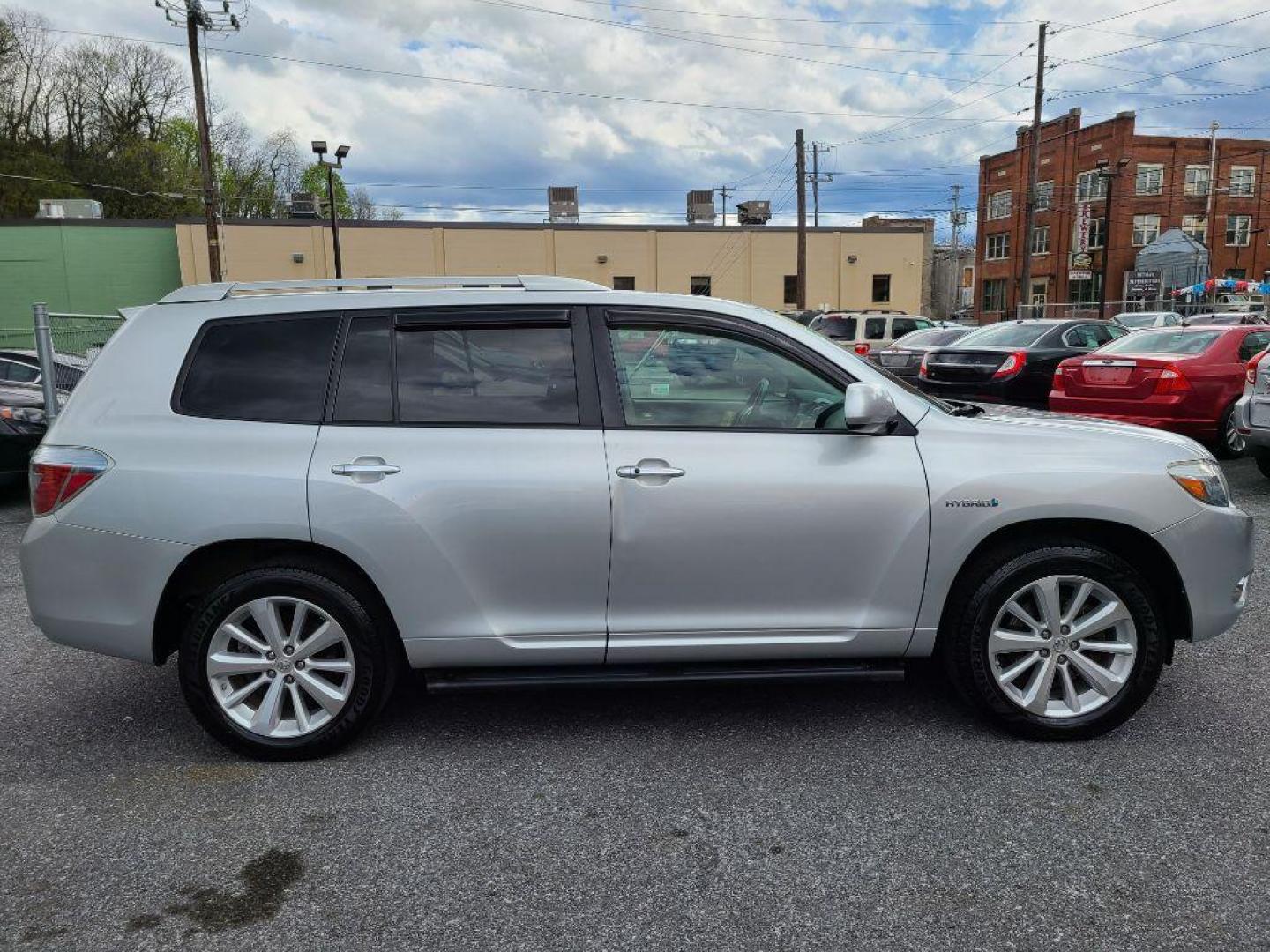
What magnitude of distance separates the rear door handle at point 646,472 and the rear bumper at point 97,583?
1.60m

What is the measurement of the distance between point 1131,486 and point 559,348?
2226mm

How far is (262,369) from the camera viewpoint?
137 inches

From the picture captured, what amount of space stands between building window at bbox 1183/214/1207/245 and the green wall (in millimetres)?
54256

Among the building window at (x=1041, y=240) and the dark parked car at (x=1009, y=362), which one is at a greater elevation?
the building window at (x=1041, y=240)

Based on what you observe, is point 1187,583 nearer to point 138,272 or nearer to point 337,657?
point 337,657

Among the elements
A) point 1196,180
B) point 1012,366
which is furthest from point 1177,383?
point 1196,180

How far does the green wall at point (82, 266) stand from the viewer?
3816 cm

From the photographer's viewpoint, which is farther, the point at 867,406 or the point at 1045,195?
the point at 1045,195

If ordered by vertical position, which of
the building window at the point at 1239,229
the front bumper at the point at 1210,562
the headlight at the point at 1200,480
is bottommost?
the front bumper at the point at 1210,562

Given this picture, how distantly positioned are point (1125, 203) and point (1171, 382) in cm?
5036

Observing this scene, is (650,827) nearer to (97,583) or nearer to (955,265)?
(97,583)

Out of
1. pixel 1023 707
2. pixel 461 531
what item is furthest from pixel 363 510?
pixel 1023 707

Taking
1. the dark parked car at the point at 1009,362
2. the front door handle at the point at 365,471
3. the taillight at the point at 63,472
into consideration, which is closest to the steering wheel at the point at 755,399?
the front door handle at the point at 365,471

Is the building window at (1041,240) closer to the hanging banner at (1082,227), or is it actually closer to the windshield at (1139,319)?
the hanging banner at (1082,227)
